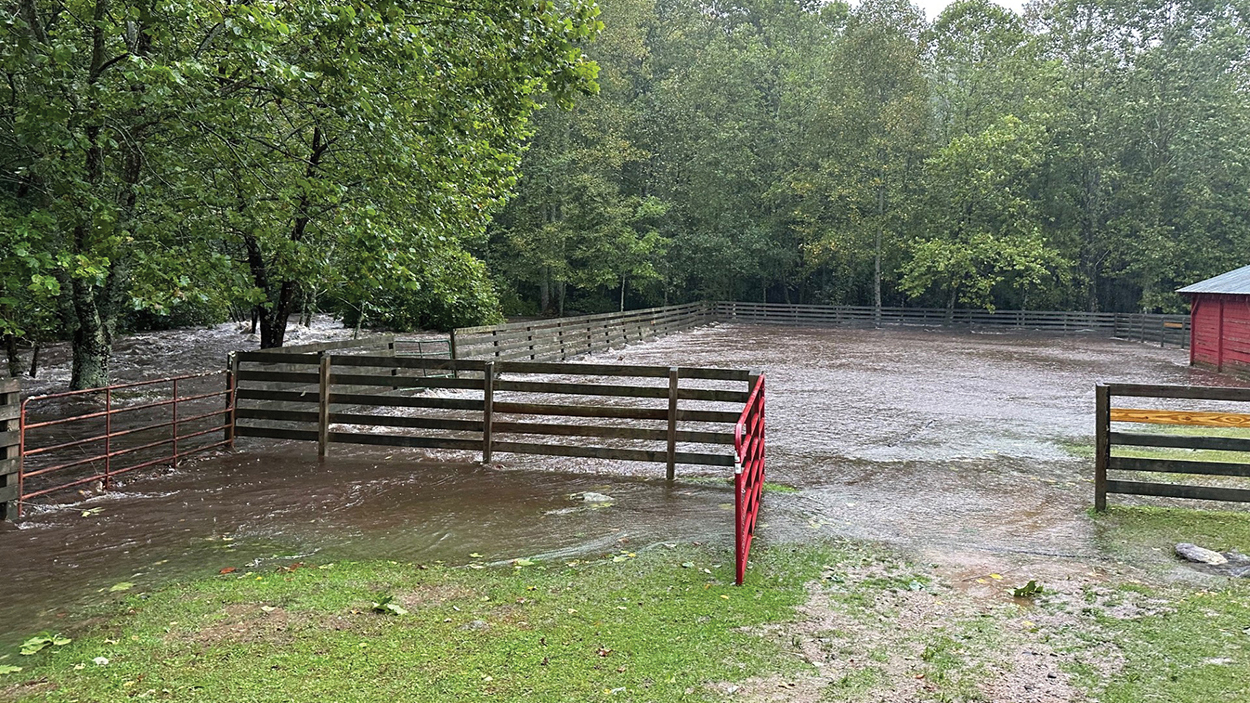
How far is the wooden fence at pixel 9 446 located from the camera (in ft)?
20.3

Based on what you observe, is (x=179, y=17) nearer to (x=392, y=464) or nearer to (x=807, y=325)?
(x=392, y=464)

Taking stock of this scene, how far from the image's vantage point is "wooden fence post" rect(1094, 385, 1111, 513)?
6.94m

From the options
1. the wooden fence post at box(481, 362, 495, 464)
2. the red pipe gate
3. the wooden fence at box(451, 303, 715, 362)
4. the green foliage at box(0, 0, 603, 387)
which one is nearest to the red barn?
the wooden fence at box(451, 303, 715, 362)

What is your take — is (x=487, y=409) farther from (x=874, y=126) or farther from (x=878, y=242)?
(x=874, y=126)

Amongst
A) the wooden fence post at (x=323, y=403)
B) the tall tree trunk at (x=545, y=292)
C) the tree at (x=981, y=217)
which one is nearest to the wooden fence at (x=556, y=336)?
the wooden fence post at (x=323, y=403)

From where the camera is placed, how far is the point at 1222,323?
2227 cm

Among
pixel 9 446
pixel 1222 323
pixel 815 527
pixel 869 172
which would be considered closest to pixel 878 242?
pixel 869 172

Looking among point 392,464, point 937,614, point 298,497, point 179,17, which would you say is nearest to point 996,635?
point 937,614

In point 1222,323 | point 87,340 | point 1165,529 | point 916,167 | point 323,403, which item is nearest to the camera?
point 1165,529

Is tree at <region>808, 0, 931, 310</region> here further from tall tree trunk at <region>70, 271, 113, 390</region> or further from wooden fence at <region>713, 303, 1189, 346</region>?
tall tree trunk at <region>70, 271, 113, 390</region>

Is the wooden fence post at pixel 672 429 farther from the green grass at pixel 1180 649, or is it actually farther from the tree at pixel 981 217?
the tree at pixel 981 217

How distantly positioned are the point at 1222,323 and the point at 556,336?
18664 millimetres

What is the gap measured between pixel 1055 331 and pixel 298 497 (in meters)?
41.0

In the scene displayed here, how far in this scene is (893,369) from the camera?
2105cm
